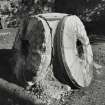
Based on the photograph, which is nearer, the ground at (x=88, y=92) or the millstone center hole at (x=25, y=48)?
the ground at (x=88, y=92)

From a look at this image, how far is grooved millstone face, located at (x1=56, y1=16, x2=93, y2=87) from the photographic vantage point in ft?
10.8

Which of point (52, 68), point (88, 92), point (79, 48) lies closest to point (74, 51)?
point (79, 48)

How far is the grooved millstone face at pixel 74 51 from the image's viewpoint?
3.30 metres

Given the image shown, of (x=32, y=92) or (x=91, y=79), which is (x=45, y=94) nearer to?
(x=32, y=92)

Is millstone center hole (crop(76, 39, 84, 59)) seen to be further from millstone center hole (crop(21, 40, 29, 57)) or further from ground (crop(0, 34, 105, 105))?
millstone center hole (crop(21, 40, 29, 57))

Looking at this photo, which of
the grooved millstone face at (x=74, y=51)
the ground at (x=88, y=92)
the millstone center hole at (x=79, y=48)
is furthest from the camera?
the millstone center hole at (x=79, y=48)

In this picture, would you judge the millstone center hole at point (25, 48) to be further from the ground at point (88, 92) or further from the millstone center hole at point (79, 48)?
the millstone center hole at point (79, 48)

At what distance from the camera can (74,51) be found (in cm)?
351

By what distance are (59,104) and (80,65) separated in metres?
0.66

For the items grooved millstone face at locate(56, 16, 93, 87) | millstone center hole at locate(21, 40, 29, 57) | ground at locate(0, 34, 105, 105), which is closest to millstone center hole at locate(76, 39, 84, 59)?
grooved millstone face at locate(56, 16, 93, 87)

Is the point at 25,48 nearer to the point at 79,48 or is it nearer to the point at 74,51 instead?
the point at 74,51

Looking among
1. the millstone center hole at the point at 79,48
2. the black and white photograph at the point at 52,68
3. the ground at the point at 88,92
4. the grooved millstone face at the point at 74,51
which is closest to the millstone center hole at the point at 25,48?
the black and white photograph at the point at 52,68

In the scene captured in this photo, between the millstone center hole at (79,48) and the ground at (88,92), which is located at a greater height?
the millstone center hole at (79,48)

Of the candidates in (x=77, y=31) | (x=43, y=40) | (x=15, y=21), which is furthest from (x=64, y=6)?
(x=43, y=40)
